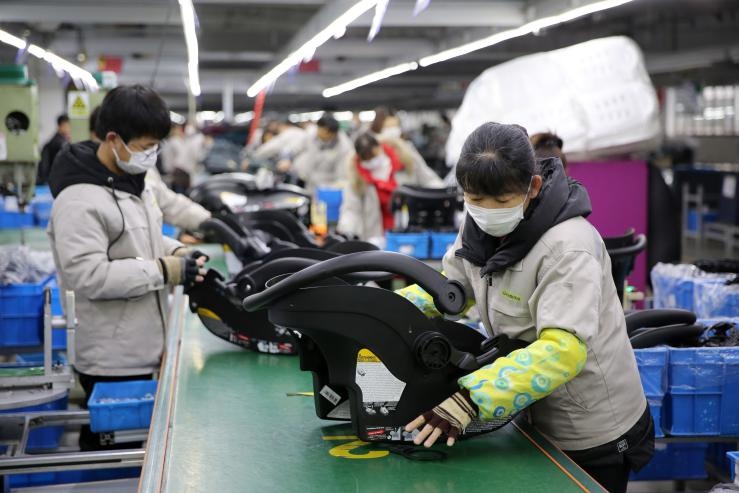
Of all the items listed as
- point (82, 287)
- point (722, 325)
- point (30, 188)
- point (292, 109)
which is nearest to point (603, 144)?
point (722, 325)

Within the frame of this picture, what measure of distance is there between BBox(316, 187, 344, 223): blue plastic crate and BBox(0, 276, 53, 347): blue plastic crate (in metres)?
3.69

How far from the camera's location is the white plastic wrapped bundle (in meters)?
5.76

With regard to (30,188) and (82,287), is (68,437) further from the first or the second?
(82,287)

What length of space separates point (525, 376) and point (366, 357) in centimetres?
32

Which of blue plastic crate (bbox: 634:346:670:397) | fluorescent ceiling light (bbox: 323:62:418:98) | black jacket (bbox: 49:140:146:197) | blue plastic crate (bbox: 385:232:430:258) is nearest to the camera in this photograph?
blue plastic crate (bbox: 634:346:670:397)

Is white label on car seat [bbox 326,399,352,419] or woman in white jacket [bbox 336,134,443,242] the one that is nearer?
white label on car seat [bbox 326,399,352,419]

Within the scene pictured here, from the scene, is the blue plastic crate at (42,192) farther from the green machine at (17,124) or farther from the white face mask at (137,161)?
the white face mask at (137,161)

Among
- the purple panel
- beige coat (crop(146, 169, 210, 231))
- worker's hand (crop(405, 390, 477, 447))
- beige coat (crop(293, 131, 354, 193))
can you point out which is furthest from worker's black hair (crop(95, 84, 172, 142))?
beige coat (crop(293, 131, 354, 193))

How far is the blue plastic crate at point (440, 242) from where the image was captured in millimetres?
5301

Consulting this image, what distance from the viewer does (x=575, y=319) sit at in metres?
1.75

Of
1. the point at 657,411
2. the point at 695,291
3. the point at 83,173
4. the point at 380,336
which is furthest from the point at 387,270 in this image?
the point at 695,291

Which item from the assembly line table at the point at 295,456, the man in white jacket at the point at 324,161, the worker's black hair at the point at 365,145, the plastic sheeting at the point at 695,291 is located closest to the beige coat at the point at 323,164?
the man in white jacket at the point at 324,161

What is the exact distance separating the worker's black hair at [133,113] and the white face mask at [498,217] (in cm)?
146

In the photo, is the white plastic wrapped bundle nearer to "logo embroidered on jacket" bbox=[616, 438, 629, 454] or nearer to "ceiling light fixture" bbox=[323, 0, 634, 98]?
"ceiling light fixture" bbox=[323, 0, 634, 98]
